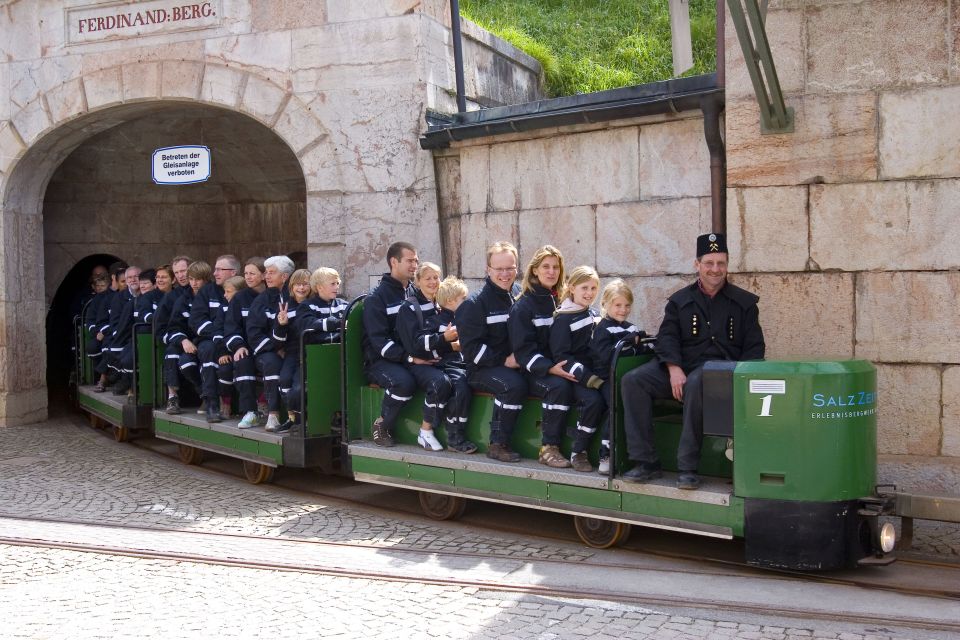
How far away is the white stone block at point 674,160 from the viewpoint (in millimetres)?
9094

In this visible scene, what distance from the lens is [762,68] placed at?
7.79 m

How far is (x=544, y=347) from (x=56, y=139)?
28.2 feet

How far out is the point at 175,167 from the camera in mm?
12727

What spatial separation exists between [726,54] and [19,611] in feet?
20.1

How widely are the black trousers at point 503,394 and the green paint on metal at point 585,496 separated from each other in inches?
23.8

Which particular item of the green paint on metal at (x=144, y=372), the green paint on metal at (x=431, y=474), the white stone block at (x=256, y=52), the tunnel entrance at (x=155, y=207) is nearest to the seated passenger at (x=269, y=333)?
the green paint on metal at (x=431, y=474)

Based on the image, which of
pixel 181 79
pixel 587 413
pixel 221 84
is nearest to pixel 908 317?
pixel 587 413

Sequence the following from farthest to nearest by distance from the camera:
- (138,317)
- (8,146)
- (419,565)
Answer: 1. (8,146)
2. (138,317)
3. (419,565)

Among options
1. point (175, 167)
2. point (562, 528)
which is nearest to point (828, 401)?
point (562, 528)

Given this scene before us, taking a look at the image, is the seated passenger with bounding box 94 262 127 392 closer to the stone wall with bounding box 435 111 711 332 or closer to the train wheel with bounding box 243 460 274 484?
the train wheel with bounding box 243 460 274 484

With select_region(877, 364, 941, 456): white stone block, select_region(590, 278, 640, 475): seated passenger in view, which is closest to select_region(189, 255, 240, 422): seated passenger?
select_region(590, 278, 640, 475): seated passenger

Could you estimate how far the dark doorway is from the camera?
16.7 m

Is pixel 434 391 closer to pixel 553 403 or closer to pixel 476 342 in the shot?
pixel 476 342

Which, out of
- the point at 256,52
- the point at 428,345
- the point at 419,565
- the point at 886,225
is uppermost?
the point at 256,52
